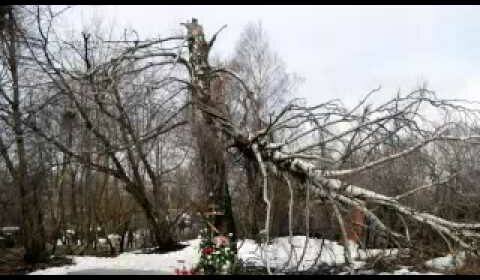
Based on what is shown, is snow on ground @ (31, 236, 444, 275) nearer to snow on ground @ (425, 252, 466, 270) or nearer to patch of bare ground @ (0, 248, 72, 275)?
patch of bare ground @ (0, 248, 72, 275)

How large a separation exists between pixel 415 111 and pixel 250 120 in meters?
2.45

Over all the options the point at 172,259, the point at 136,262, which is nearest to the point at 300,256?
the point at 172,259

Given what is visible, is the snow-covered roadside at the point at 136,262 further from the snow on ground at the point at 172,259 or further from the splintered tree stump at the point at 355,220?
the splintered tree stump at the point at 355,220

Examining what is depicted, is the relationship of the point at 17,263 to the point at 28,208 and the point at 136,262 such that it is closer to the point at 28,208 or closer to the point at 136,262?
the point at 28,208

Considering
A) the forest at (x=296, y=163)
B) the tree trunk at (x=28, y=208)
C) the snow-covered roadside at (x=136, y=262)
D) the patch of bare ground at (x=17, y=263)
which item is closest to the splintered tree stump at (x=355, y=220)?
the forest at (x=296, y=163)

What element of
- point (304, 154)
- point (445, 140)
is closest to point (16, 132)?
point (304, 154)

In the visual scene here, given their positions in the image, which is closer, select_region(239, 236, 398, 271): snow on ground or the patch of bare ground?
select_region(239, 236, 398, 271): snow on ground

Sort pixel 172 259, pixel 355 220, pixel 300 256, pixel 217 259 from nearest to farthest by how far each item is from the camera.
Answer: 1. pixel 217 259
2. pixel 355 220
3. pixel 300 256
4. pixel 172 259

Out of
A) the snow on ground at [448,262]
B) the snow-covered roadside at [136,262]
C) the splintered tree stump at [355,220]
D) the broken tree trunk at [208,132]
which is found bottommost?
the snow-covered roadside at [136,262]

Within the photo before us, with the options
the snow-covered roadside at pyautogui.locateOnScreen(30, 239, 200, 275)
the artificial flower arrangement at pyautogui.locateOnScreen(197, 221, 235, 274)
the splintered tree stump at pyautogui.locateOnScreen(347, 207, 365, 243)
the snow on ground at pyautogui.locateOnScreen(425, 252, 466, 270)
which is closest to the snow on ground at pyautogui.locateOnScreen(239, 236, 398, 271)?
the splintered tree stump at pyautogui.locateOnScreen(347, 207, 365, 243)

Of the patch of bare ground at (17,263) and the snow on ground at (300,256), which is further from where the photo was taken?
the patch of bare ground at (17,263)

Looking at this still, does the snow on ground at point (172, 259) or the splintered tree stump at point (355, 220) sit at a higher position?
the splintered tree stump at point (355, 220)

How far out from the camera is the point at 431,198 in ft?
24.6

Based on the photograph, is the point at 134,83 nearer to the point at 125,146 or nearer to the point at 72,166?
the point at 125,146
